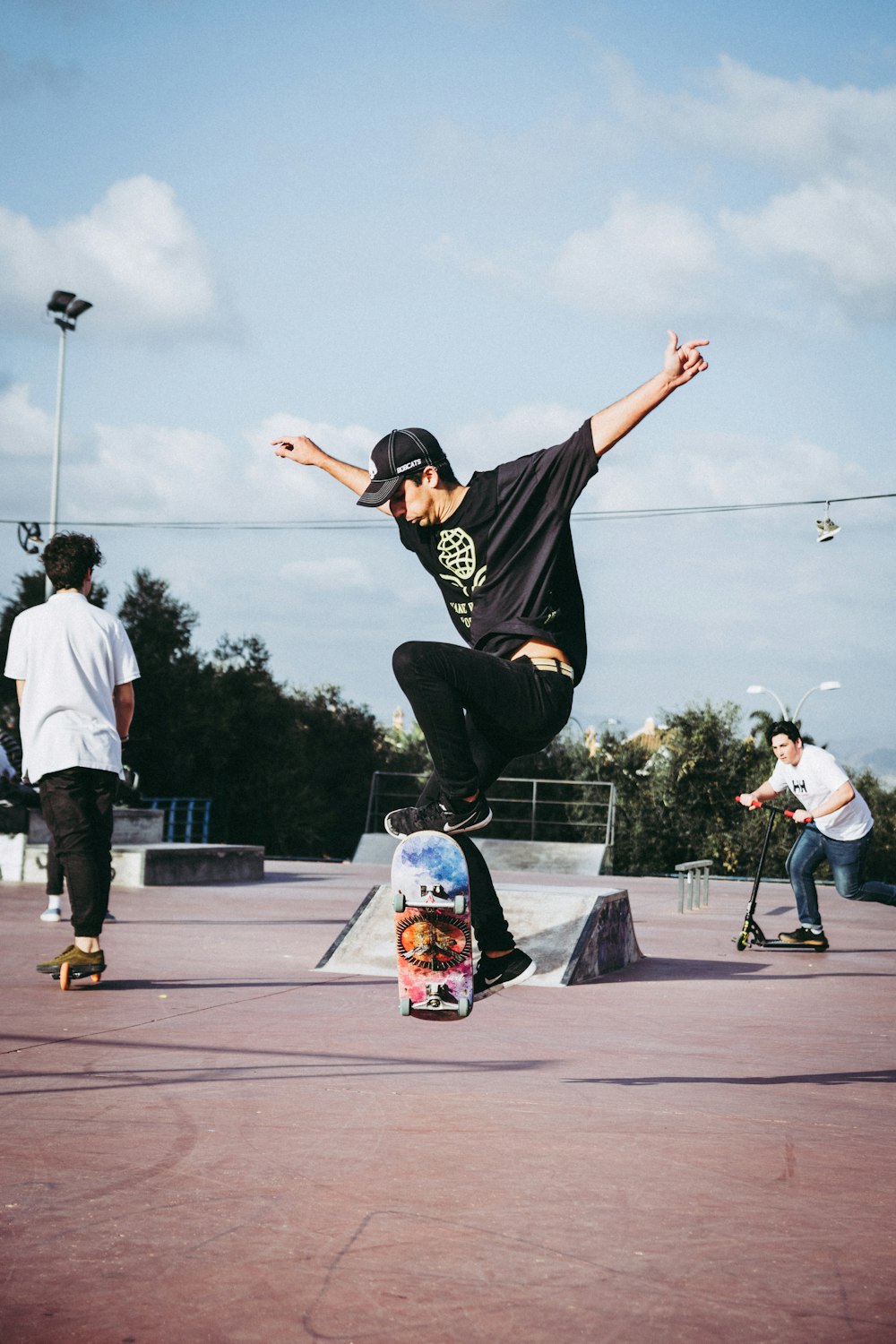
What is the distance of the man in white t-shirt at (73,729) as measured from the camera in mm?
6867

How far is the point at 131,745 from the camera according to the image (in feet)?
131

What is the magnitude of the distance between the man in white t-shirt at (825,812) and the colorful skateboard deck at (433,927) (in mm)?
5939

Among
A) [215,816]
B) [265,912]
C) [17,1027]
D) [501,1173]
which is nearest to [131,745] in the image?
[215,816]

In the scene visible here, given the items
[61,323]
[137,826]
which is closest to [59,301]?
[61,323]

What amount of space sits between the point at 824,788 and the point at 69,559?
6293 millimetres

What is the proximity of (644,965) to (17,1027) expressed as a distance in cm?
504

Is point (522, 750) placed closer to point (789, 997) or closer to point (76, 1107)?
point (76, 1107)

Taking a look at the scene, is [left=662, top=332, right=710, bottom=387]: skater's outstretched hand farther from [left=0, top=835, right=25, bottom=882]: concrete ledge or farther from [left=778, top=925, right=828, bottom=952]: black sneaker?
[left=0, top=835, right=25, bottom=882]: concrete ledge

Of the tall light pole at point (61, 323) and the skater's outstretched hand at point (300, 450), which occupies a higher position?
the tall light pole at point (61, 323)

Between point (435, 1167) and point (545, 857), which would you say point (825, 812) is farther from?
point (545, 857)

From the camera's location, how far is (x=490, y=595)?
4.61m

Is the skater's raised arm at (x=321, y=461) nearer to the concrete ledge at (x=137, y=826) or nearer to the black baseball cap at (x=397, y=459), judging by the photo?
the black baseball cap at (x=397, y=459)

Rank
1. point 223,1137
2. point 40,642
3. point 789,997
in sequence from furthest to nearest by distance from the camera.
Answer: point 789,997 → point 40,642 → point 223,1137

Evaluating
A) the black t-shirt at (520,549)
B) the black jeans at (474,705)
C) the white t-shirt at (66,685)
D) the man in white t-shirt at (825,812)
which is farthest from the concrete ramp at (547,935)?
the black t-shirt at (520,549)
